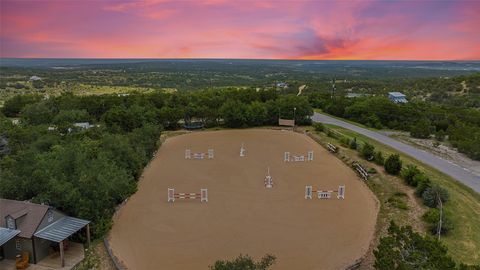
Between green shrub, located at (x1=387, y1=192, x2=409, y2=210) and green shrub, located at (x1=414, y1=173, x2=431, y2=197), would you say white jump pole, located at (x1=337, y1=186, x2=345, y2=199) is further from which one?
green shrub, located at (x1=414, y1=173, x2=431, y2=197)

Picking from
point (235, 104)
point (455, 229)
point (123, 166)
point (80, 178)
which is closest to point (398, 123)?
point (235, 104)

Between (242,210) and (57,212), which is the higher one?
(57,212)

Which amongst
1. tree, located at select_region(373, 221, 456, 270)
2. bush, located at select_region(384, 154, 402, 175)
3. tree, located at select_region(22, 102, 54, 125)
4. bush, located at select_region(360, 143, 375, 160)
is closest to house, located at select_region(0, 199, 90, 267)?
tree, located at select_region(373, 221, 456, 270)

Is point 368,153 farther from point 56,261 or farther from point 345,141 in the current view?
point 56,261

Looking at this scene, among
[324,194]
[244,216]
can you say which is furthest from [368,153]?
[244,216]

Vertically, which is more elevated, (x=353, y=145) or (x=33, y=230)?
(x=33, y=230)

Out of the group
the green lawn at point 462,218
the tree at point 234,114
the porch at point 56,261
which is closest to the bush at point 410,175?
the green lawn at point 462,218

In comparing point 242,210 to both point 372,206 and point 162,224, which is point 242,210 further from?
point 372,206
